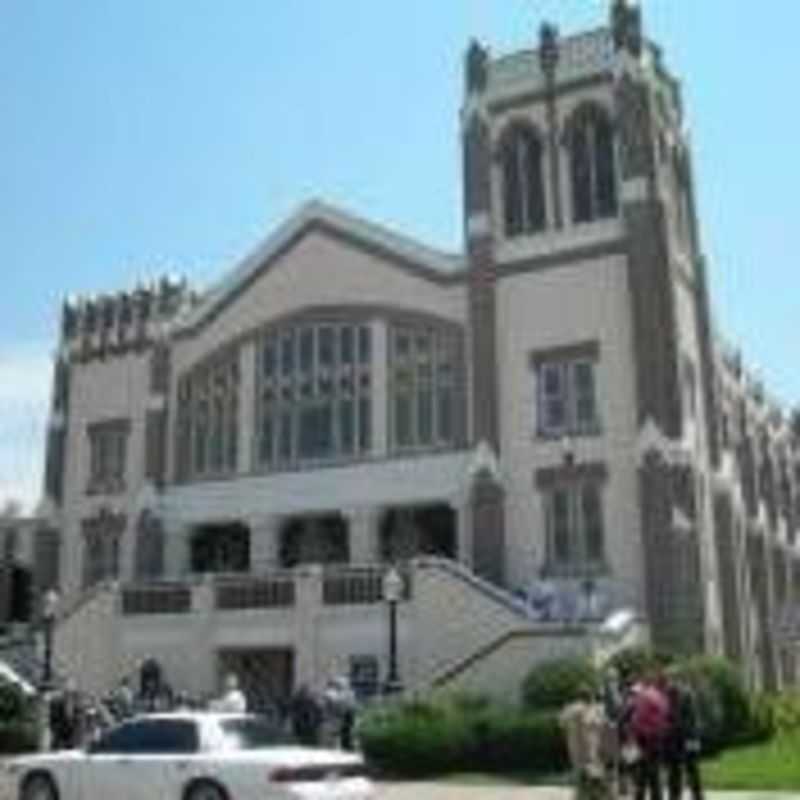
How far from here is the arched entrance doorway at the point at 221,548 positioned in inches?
1980

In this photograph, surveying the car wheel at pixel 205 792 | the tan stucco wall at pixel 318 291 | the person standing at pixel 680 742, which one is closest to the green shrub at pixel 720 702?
the person standing at pixel 680 742

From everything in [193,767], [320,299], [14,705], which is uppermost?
[320,299]

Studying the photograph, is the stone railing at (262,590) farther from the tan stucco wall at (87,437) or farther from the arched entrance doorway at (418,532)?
the tan stucco wall at (87,437)

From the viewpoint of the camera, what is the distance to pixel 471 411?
148 ft

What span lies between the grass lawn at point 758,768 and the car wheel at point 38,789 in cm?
1127

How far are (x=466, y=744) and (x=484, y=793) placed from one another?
164 inches

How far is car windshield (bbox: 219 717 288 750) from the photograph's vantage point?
2056 cm

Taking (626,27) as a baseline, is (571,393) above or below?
below

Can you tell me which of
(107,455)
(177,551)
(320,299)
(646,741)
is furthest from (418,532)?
(646,741)

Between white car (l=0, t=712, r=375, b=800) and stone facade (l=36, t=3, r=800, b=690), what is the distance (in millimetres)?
17282

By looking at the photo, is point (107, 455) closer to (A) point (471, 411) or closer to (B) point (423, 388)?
(B) point (423, 388)

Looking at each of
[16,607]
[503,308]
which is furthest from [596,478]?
[16,607]

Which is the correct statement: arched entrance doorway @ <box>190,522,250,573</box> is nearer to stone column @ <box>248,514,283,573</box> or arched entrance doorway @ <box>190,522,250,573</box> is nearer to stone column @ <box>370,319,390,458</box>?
stone column @ <box>248,514,283,573</box>

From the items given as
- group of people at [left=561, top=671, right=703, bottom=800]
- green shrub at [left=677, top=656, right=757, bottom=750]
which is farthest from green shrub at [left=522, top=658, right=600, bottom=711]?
group of people at [left=561, top=671, right=703, bottom=800]
